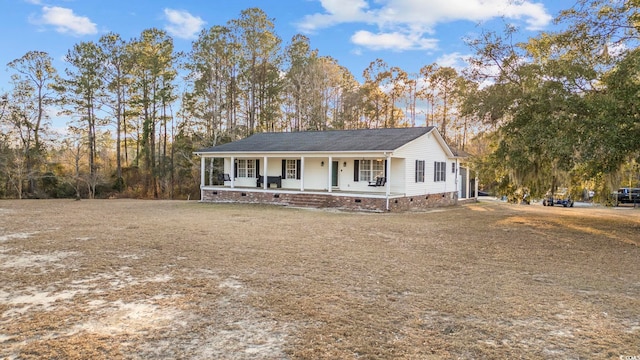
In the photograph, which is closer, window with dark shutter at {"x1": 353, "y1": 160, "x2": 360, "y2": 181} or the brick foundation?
the brick foundation

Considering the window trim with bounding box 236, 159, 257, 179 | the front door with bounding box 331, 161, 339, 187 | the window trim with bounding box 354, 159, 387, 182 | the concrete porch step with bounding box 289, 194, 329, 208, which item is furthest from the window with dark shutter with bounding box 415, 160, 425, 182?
the window trim with bounding box 236, 159, 257, 179

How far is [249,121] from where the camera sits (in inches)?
1138

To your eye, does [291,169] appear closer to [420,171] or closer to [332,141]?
[332,141]

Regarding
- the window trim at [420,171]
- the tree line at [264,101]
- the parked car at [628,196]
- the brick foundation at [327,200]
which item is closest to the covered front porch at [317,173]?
the brick foundation at [327,200]

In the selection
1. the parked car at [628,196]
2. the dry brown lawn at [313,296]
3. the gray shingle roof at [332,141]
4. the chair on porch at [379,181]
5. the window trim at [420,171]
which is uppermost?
the gray shingle roof at [332,141]

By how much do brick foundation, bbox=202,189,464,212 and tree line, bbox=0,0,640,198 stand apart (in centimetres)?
303

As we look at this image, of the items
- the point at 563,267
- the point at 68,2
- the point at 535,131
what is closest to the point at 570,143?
the point at 535,131

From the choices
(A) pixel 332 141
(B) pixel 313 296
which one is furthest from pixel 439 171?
(B) pixel 313 296

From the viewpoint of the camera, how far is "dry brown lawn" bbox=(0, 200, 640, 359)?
10.5ft

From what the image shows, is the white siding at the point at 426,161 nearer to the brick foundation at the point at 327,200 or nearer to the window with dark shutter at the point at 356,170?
the brick foundation at the point at 327,200

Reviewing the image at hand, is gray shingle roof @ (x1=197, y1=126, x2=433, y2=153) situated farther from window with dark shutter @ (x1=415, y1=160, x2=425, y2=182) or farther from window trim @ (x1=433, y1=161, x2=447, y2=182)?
window trim @ (x1=433, y1=161, x2=447, y2=182)

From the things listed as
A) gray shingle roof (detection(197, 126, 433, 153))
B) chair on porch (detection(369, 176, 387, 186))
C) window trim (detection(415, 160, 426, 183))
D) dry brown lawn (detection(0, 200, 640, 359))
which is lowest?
dry brown lawn (detection(0, 200, 640, 359))

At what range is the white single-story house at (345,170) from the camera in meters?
15.8

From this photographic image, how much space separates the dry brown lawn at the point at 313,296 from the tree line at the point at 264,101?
151 inches
